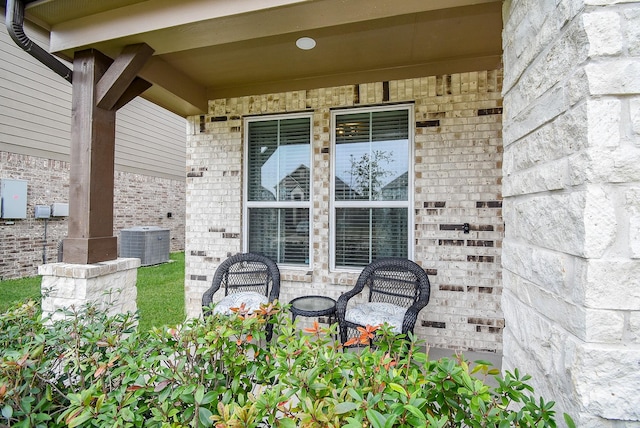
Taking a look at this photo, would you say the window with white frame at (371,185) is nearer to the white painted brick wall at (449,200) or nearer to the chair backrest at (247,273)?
the white painted brick wall at (449,200)

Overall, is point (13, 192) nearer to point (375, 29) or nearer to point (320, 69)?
point (320, 69)

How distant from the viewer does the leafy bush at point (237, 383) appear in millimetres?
870

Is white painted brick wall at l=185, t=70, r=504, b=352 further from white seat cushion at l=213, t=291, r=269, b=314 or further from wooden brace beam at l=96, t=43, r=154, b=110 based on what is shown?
wooden brace beam at l=96, t=43, r=154, b=110

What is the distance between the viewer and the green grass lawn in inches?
157

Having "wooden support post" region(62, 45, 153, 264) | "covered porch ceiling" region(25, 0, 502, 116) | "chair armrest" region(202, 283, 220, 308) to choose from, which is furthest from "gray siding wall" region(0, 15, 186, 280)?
"chair armrest" region(202, 283, 220, 308)

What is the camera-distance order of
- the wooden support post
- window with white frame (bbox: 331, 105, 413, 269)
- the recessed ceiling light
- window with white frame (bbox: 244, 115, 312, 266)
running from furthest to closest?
1. window with white frame (bbox: 244, 115, 312, 266)
2. window with white frame (bbox: 331, 105, 413, 269)
3. the recessed ceiling light
4. the wooden support post

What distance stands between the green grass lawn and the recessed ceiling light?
320 cm

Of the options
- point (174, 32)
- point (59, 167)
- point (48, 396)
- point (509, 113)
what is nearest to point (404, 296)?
point (509, 113)

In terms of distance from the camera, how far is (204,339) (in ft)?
4.01

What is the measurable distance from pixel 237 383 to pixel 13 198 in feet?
22.0

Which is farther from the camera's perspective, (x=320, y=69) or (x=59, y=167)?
(x=59, y=167)

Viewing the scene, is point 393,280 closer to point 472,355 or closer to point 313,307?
point 313,307

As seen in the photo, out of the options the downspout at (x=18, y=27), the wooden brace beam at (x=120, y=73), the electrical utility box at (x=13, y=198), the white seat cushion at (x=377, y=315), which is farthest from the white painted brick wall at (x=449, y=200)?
the electrical utility box at (x=13, y=198)

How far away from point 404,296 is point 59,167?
7104mm
